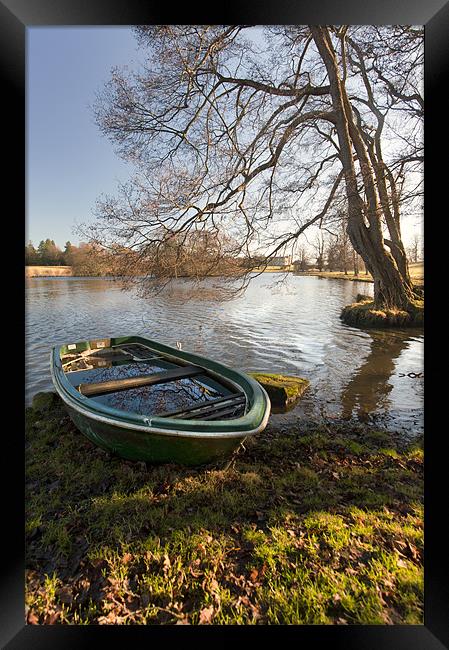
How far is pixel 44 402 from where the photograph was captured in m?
3.16

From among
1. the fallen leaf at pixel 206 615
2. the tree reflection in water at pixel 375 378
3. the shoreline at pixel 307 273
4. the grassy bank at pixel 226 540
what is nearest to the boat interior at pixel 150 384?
the grassy bank at pixel 226 540

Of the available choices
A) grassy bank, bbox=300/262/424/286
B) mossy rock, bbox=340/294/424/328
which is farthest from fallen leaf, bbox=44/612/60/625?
mossy rock, bbox=340/294/424/328

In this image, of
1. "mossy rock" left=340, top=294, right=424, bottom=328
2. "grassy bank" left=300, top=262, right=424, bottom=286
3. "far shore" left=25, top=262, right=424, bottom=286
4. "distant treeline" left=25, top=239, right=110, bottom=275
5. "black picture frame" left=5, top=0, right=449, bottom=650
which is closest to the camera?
"black picture frame" left=5, top=0, right=449, bottom=650

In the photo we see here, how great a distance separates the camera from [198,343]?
12.9ft

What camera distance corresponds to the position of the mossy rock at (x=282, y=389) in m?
3.17

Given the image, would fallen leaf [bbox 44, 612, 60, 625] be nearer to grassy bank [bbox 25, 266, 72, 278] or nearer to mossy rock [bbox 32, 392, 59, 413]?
mossy rock [bbox 32, 392, 59, 413]

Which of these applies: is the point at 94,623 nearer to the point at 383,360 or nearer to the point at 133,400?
the point at 133,400

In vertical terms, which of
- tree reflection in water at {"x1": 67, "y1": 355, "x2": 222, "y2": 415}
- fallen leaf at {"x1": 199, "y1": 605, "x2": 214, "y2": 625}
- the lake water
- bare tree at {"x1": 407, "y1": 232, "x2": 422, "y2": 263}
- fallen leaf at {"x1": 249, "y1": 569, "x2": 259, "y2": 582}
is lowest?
fallen leaf at {"x1": 199, "y1": 605, "x2": 214, "y2": 625}

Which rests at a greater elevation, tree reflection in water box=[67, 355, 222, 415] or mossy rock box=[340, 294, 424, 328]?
mossy rock box=[340, 294, 424, 328]

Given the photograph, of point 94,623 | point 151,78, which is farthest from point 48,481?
point 151,78

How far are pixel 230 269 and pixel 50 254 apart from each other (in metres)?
1.77

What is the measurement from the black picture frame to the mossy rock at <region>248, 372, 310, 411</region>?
172 centimetres

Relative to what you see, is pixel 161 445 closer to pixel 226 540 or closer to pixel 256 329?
pixel 226 540

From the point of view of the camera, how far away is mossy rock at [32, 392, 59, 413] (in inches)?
121
